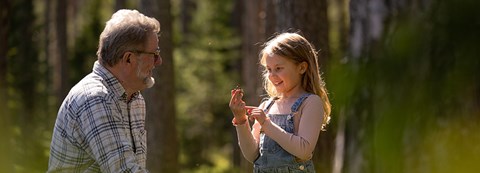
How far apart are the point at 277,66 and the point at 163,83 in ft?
28.1

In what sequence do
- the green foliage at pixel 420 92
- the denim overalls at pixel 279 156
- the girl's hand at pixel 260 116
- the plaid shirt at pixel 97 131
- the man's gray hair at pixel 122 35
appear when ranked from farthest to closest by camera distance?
the denim overalls at pixel 279 156, the girl's hand at pixel 260 116, the man's gray hair at pixel 122 35, the plaid shirt at pixel 97 131, the green foliage at pixel 420 92

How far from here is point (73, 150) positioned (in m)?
4.73

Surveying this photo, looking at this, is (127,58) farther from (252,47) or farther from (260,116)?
(252,47)

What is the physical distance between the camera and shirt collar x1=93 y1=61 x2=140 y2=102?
4.82 metres

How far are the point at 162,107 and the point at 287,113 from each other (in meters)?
8.83

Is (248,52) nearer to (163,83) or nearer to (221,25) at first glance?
(163,83)

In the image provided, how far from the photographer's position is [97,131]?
462 cm

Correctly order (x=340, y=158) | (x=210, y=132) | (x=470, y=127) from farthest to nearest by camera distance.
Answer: (x=210, y=132)
(x=340, y=158)
(x=470, y=127)

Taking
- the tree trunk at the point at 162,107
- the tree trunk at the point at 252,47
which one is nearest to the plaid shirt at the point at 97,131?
the tree trunk at the point at 162,107

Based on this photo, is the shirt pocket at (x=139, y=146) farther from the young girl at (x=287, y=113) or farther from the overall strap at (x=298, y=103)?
the overall strap at (x=298, y=103)

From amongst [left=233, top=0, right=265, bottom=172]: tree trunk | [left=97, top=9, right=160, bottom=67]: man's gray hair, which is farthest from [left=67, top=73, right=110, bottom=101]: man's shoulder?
[left=233, top=0, right=265, bottom=172]: tree trunk

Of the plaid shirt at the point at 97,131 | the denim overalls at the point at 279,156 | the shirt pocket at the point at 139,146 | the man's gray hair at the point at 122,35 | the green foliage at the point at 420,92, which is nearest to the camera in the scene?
the green foliage at the point at 420,92

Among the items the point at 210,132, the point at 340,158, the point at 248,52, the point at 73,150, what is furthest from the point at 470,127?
the point at 210,132

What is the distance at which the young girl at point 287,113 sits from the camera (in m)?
5.03
